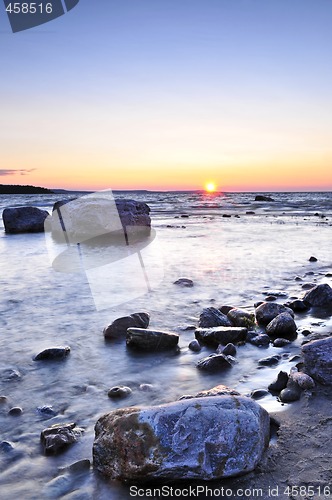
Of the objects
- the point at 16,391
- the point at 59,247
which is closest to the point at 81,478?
the point at 16,391

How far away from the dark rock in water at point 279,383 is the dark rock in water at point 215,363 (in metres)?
0.46

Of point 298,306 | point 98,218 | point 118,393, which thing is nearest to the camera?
point 118,393

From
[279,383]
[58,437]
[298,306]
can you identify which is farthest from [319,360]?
[298,306]

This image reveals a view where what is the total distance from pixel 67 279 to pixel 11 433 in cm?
464

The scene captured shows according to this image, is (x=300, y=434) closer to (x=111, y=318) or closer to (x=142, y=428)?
(x=142, y=428)

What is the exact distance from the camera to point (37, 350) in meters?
3.82

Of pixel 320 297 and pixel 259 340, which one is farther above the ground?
pixel 259 340

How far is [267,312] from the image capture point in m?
4.57

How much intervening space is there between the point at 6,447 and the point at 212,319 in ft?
8.25

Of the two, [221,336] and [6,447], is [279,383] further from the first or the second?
[6,447]

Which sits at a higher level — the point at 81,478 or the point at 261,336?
the point at 81,478

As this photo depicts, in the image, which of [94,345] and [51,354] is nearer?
[51,354]

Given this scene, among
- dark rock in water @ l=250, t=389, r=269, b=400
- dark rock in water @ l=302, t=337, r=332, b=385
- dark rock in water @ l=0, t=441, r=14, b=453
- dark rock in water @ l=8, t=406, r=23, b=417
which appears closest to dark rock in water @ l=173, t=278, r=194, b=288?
dark rock in water @ l=302, t=337, r=332, b=385

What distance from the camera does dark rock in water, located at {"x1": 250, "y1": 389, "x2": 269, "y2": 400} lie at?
2891 millimetres
